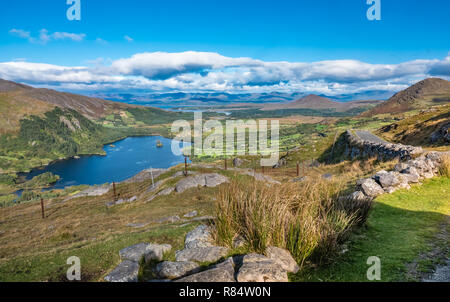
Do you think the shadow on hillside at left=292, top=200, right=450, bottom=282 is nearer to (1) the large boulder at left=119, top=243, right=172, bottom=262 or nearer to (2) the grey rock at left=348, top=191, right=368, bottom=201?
(2) the grey rock at left=348, top=191, right=368, bottom=201

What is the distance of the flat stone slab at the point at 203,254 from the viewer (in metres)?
7.20

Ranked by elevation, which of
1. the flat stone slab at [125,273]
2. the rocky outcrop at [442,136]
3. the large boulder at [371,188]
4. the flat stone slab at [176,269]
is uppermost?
the rocky outcrop at [442,136]

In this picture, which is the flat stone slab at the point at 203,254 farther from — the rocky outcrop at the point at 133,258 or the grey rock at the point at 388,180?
the grey rock at the point at 388,180

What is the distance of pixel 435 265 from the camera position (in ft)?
20.5

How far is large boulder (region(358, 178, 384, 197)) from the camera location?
12.2 meters

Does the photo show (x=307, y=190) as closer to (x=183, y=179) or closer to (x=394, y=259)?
(x=394, y=259)

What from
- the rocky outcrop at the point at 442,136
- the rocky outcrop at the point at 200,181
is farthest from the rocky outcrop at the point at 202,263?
the rocky outcrop at the point at 442,136

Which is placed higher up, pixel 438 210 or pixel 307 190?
pixel 307 190

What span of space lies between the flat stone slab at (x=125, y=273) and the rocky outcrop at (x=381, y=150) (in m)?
22.3

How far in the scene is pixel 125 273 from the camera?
271 inches

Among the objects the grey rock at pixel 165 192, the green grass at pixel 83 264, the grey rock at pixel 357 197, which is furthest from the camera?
the grey rock at pixel 165 192

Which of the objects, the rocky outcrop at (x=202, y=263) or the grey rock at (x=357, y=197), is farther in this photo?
the grey rock at (x=357, y=197)

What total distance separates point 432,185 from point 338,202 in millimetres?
7110

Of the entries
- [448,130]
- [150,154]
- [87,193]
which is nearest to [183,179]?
[87,193]
